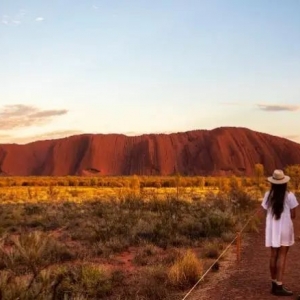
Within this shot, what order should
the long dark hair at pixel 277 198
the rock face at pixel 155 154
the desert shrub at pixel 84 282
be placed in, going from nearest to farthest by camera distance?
the long dark hair at pixel 277 198
the desert shrub at pixel 84 282
the rock face at pixel 155 154

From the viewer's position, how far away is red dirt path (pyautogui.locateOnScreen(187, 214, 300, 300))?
913 centimetres

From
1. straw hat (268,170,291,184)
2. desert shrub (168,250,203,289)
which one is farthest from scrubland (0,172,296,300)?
straw hat (268,170,291,184)

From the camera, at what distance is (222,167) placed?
114 meters

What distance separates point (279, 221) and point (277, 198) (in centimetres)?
37

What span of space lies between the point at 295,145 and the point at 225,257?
4449 inches

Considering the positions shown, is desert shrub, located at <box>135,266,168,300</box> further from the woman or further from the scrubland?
the woman

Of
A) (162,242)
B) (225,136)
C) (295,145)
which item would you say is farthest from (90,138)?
(162,242)

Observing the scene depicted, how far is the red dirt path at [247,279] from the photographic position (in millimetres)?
9133

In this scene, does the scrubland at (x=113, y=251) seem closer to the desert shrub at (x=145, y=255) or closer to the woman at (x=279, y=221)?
the desert shrub at (x=145, y=255)

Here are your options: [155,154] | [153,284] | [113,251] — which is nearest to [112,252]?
[113,251]

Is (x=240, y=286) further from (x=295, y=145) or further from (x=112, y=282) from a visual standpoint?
(x=295, y=145)

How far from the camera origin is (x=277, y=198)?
8.71 meters

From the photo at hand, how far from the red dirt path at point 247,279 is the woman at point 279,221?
0.46 metres

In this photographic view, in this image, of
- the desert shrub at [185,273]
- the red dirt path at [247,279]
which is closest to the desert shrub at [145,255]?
the red dirt path at [247,279]
